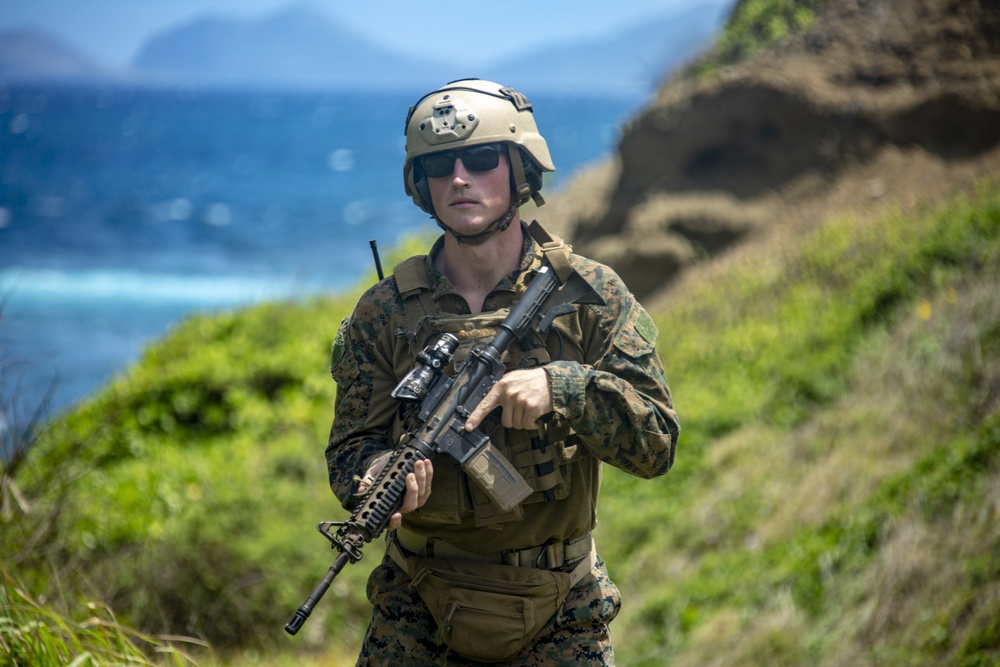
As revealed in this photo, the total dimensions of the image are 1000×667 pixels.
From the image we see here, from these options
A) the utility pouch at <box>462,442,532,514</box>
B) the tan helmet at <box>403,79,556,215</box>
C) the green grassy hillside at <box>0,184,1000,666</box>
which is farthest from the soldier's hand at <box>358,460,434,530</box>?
the green grassy hillside at <box>0,184,1000,666</box>

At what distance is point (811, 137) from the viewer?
11.4 metres

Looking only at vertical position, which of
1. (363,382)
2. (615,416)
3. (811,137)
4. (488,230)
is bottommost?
(615,416)

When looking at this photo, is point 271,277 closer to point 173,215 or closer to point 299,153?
point 173,215

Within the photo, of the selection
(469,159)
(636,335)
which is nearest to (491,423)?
(636,335)

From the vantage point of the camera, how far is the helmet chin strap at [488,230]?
3.07 m

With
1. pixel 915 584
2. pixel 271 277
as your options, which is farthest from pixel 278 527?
pixel 271 277

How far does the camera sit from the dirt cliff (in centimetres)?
1038

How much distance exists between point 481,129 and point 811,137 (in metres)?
9.17

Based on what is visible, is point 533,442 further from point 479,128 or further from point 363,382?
point 479,128

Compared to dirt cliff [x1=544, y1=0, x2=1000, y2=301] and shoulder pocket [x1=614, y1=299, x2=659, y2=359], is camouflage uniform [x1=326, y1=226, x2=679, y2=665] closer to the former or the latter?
shoulder pocket [x1=614, y1=299, x2=659, y2=359]

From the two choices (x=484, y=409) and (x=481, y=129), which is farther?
(x=481, y=129)

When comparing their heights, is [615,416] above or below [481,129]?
below

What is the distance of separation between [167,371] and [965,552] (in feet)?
Answer: 37.0

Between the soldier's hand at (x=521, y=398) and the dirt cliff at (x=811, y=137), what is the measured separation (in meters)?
8.38
